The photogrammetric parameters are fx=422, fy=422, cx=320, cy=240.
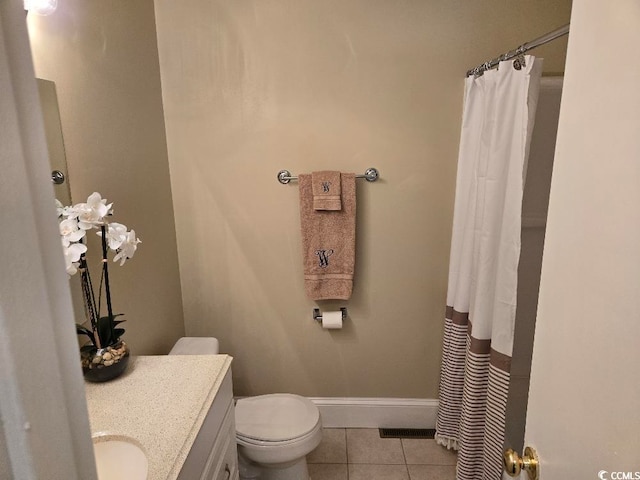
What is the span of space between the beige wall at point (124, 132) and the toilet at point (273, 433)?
1.11 feet

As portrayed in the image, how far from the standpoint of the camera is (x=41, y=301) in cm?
39

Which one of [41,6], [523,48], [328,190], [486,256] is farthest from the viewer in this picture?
[328,190]

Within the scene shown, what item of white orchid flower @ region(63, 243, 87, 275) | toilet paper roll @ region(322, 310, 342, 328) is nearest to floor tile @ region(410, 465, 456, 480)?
toilet paper roll @ region(322, 310, 342, 328)

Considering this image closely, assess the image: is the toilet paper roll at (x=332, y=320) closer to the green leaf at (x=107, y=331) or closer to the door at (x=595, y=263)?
the green leaf at (x=107, y=331)

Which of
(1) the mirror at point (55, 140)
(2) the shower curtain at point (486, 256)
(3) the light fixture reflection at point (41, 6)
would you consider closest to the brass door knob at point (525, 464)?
(2) the shower curtain at point (486, 256)

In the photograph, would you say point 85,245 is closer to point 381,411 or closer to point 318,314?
point 318,314

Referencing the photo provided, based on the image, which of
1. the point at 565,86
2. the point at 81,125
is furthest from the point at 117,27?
the point at 565,86

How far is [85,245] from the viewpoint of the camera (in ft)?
4.21

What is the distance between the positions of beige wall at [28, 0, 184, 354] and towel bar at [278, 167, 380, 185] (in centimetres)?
59

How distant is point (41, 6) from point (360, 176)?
1.41 meters

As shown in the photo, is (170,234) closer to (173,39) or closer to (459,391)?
(173,39)

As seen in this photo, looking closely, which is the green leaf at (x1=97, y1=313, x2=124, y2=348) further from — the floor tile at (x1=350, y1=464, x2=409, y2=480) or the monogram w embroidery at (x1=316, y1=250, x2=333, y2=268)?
the floor tile at (x1=350, y1=464, x2=409, y2=480)

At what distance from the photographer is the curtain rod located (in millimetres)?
1295

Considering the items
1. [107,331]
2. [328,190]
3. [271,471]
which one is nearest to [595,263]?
[107,331]
